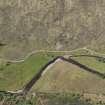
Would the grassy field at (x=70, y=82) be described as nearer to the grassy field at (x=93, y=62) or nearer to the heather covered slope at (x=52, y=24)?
the grassy field at (x=93, y=62)

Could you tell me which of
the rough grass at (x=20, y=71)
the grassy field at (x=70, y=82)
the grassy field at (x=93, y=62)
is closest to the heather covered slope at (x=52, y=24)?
the rough grass at (x=20, y=71)

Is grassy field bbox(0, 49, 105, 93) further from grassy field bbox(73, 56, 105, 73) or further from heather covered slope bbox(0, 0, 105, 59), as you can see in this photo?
heather covered slope bbox(0, 0, 105, 59)

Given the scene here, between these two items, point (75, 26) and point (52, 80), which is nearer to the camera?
point (52, 80)

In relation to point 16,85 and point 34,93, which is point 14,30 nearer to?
point 16,85

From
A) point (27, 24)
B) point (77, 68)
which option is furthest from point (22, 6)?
point (77, 68)

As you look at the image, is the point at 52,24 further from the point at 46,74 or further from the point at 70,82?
the point at 70,82
